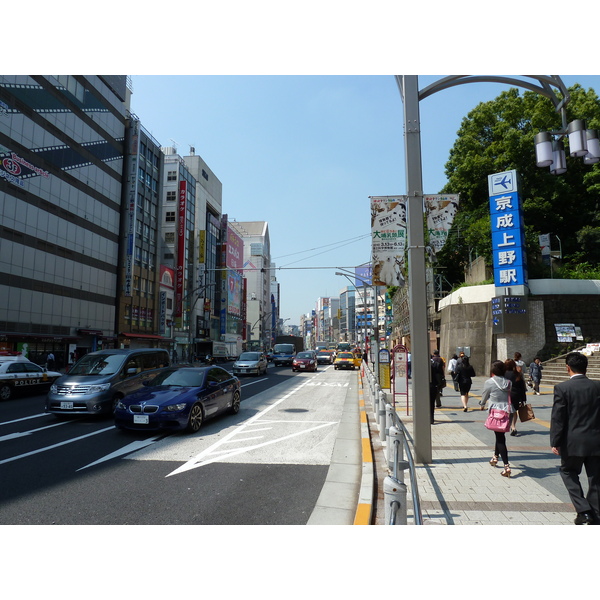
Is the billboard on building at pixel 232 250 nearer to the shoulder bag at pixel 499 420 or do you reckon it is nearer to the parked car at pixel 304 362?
the parked car at pixel 304 362

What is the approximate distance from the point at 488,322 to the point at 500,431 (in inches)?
946

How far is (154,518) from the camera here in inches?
195

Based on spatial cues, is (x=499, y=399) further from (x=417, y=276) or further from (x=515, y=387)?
(x=515, y=387)

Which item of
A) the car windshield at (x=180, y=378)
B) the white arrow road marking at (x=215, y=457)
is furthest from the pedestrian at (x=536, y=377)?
the car windshield at (x=180, y=378)

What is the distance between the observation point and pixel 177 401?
31.2ft

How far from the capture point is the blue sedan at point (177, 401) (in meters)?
9.20

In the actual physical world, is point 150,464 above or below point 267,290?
below

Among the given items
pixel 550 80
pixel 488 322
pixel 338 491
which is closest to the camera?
pixel 338 491

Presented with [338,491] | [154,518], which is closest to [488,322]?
[338,491]

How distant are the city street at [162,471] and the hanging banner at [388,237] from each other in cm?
373

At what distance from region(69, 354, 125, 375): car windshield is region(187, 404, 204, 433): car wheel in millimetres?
3499

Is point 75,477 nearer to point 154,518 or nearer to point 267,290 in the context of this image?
point 154,518

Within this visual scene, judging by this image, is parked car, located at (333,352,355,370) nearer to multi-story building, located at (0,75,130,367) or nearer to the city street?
multi-story building, located at (0,75,130,367)

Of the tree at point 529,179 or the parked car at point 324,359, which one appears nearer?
the tree at point 529,179
